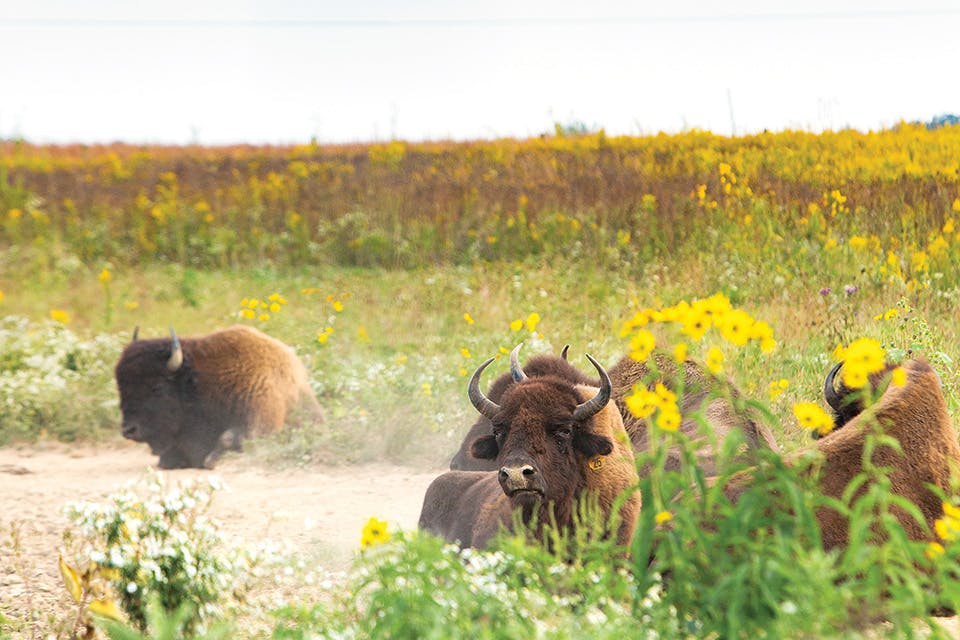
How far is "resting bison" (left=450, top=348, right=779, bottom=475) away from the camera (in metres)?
6.05

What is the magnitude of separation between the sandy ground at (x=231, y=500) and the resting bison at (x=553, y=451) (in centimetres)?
91

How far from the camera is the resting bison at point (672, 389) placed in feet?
19.9

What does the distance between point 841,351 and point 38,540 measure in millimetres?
5313

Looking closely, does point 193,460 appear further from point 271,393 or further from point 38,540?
point 38,540

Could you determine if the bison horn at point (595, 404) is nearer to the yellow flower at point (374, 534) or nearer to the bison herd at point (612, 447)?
the bison herd at point (612, 447)

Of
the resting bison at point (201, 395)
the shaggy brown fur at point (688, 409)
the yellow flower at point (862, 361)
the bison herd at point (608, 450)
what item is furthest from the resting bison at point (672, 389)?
the resting bison at point (201, 395)

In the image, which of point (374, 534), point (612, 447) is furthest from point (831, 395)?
point (374, 534)

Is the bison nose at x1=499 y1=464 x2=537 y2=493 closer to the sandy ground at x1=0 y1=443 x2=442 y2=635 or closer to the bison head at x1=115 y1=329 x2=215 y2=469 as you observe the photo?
the sandy ground at x1=0 y1=443 x2=442 y2=635

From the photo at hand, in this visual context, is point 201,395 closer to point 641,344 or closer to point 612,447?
point 612,447

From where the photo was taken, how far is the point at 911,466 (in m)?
5.13

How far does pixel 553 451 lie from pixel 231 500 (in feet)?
12.2

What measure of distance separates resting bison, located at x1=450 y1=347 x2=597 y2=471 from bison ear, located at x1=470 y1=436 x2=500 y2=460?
0.06 ft

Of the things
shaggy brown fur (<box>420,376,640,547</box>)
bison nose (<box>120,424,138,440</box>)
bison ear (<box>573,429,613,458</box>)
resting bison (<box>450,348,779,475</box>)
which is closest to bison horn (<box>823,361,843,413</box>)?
resting bison (<box>450,348,779,475</box>)

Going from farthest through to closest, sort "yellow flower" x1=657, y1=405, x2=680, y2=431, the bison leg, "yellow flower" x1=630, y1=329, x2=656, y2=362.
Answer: the bison leg, "yellow flower" x1=630, y1=329, x2=656, y2=362, "yellow flower" x1=657, y1=405, x2=680, y2=431
